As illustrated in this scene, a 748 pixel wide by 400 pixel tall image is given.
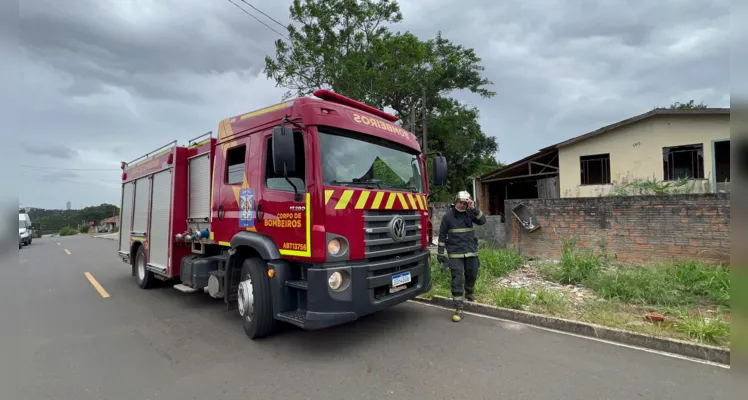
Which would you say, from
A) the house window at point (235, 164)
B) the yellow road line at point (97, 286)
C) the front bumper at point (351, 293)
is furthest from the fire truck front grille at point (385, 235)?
the yellow road line at point (97, 286)

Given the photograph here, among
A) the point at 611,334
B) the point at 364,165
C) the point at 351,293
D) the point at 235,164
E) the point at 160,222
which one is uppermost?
the point at 235,164

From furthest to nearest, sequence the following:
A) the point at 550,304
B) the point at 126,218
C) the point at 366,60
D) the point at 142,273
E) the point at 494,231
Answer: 1. the point at 366,60
2. the point at 494,231
3. the point at 126,218
4. the point at 142,273
5. the point at 550,304

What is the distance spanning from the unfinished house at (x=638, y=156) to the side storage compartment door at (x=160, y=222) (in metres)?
12.3

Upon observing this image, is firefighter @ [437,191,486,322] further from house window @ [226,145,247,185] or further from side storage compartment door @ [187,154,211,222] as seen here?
side storage compartment door @ [187,154,211,222]

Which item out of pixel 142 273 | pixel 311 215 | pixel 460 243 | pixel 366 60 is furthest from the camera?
pixel 366 60

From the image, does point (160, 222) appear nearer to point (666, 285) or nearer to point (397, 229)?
point (397, 229)

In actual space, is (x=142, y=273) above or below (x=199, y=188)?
below

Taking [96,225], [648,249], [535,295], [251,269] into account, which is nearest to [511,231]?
[648,249]

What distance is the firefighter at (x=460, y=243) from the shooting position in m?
5.00

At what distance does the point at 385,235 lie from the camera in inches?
160

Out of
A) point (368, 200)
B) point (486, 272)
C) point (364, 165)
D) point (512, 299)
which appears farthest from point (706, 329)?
point (364, 165)

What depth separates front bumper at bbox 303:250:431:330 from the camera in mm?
3545

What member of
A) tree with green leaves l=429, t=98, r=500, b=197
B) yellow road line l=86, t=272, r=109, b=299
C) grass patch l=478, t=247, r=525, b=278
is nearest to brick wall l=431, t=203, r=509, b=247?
grass patch l=478, t=247, r=525, b=278

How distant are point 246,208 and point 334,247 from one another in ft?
4.83
